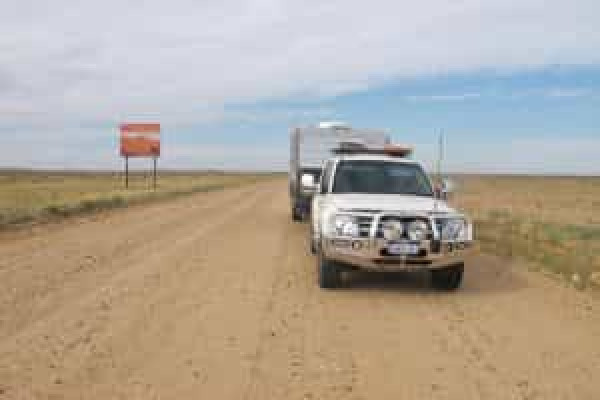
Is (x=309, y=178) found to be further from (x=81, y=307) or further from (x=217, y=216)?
(x=217, y=216)

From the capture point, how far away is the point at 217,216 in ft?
65.2

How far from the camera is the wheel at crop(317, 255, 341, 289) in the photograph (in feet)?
26.8

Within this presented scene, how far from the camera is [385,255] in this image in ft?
25.3

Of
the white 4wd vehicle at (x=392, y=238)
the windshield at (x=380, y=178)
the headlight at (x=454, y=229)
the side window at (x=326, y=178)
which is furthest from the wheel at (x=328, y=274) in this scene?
the side window at (x=326, y=178)

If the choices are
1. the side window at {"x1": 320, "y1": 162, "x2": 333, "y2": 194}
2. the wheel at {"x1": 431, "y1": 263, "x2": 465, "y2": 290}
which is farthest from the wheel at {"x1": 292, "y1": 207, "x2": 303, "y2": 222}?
the wheel at {"x1": 431, "y1": 263, "x2": 465, "y2": 290}

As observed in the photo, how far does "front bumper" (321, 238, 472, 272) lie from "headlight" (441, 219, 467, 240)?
3.6 inches

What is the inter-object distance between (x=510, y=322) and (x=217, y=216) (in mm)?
14001

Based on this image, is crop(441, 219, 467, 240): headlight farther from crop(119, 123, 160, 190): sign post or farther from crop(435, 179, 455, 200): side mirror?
crop(119, 123, 160, 190): sign post

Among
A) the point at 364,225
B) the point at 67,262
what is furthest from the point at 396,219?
the point at 67,262

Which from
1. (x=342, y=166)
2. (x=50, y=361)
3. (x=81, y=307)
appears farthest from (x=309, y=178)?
(x=50, y=361)

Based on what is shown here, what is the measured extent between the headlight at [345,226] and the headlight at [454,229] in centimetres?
107

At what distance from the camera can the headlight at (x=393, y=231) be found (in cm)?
771

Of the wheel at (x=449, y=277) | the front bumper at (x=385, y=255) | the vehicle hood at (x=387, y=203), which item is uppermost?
the vehicle hood at (x=387, y=203)

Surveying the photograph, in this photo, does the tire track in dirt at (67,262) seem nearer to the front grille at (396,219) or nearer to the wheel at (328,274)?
the wheel at (328,274)
